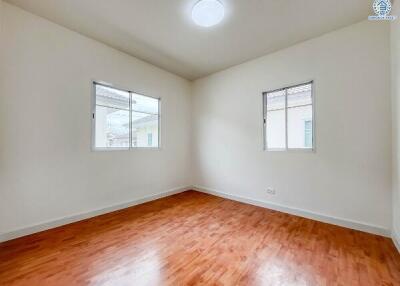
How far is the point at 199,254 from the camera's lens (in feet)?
6.42

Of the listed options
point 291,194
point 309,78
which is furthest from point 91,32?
point 291,194

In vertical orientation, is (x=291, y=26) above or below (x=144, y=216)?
above

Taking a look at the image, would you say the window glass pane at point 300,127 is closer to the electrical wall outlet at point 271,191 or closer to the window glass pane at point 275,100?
the window glass pane at point 275,100

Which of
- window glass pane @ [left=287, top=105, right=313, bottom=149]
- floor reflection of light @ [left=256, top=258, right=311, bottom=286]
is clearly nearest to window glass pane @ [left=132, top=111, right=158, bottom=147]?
window glass pane @ [left=287, top=105, right=313, bottom=149]

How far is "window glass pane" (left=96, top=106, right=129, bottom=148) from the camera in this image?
3131 mm

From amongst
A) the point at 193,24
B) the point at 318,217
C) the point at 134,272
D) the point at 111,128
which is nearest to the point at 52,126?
the point at 111,128

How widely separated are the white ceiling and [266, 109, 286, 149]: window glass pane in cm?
121

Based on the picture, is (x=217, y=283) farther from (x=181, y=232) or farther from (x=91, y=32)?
(x=91, y=32)

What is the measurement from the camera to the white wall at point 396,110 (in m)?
2.00

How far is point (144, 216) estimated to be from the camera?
3031 millimetres

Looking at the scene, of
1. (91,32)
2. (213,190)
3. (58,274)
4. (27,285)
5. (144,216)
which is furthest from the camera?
(213,190)

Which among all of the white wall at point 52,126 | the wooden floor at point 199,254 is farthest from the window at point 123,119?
the wooden floor at point 199,254

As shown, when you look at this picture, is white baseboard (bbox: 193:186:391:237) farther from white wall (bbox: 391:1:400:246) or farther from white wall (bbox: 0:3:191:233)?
white wall (bbox: 0:3:191:233)

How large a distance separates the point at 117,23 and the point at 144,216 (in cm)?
309
